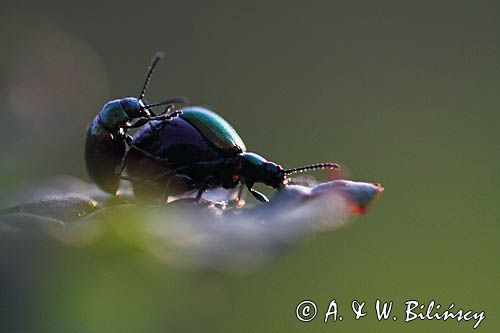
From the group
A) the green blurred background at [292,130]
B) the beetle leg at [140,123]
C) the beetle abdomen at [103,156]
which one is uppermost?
the green blurred background at [292,130]

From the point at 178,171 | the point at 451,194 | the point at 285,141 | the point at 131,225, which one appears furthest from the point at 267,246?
the point at 285,141

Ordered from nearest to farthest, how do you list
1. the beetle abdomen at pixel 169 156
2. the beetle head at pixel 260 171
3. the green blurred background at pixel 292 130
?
the green blurred background at pixel 292 130
the beetle abdomen at pixel 169 156
the beetle head at pixel 260 171

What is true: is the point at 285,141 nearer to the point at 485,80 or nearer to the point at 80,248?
the point at 485,80

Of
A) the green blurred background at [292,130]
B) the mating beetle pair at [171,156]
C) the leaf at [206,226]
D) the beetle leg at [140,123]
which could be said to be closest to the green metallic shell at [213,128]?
the mating beetle pair at [171,156]

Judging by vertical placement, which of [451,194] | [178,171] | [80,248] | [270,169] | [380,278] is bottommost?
[80,248]

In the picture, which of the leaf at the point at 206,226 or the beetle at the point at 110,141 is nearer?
the leaf at the point at 206,226

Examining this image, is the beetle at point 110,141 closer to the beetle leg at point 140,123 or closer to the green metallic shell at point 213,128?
the beetle leg at point 140,123

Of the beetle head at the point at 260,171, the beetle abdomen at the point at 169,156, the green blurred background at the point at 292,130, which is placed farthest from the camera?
the beetle head at the point at 260,171

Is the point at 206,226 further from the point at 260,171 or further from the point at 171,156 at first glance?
the point at 260,171
